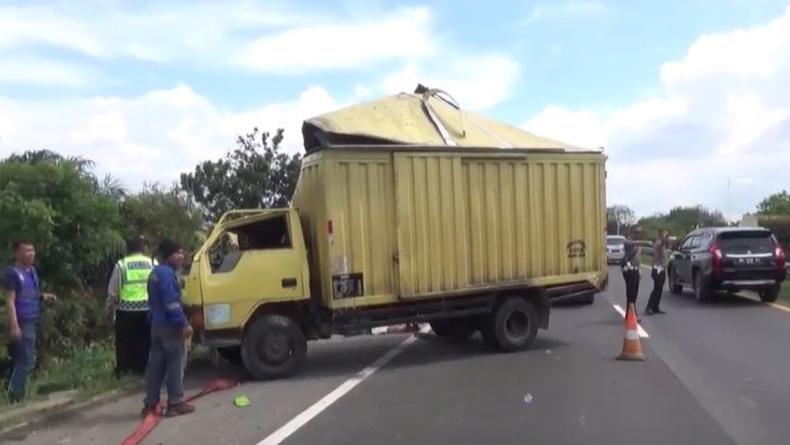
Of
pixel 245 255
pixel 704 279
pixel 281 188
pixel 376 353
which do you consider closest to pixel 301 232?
pixel 245 255

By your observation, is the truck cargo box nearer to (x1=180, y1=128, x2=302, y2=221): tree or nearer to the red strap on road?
the red strap on road

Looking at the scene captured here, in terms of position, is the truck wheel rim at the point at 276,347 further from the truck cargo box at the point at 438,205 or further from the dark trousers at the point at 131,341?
the dark trousers at the point at 131,341

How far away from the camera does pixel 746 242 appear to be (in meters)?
19.9

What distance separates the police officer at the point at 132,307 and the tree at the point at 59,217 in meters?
2.34

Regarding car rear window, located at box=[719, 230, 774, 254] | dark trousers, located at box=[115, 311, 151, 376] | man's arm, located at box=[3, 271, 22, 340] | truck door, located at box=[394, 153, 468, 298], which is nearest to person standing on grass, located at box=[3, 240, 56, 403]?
man's arm, located at box=[3, 271, 22, 340]

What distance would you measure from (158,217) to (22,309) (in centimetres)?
955

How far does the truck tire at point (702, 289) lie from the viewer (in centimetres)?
1988

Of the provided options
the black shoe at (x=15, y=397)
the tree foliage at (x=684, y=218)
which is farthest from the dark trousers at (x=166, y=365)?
the tree foliage at (x=684, y=218)

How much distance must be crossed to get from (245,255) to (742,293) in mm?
15217

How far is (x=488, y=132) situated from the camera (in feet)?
43.3

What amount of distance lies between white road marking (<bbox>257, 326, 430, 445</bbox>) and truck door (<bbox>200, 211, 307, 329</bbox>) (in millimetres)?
1305

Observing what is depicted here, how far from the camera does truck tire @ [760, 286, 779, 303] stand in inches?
777

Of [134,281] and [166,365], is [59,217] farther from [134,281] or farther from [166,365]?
[166,365]

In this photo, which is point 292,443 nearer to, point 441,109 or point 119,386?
point 119,386
